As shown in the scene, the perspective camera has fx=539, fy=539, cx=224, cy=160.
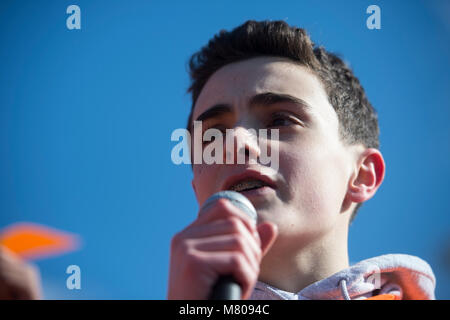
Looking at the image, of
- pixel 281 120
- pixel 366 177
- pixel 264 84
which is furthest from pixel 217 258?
pixel 366 177

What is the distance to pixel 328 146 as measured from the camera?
204 centimetres

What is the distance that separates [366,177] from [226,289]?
1222 millimetres

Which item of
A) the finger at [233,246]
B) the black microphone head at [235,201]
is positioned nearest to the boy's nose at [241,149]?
the black microphone head at [235,201]

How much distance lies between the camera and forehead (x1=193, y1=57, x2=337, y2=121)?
209cm

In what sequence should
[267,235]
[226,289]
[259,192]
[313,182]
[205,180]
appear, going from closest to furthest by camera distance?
1. [226,289]
2. [267,235]
3. [259,192]
4. [313,182]
5. [205,180]

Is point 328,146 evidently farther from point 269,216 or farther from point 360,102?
point 360,102

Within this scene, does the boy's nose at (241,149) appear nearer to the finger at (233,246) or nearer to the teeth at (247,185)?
the teeth at (247,185)

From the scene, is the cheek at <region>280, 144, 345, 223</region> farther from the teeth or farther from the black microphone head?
the black microphone head

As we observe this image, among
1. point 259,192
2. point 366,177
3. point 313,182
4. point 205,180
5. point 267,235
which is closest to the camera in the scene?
point 267,235

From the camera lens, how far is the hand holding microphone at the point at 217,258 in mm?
1181

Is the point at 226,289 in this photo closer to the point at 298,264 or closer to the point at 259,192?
the point at 259,192

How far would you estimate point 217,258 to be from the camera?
1187 mm

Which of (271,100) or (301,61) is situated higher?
(301,61)
